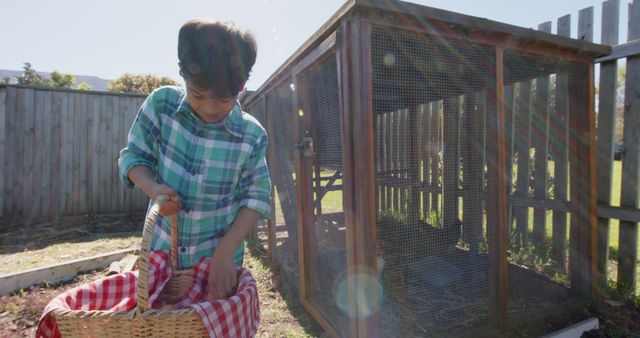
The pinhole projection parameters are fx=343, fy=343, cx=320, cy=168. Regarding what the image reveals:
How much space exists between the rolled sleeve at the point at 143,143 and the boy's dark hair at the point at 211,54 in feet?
0.84

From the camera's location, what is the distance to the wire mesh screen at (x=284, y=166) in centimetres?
324

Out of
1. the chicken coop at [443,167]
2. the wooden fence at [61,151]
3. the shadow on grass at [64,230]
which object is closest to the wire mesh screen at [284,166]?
the chicken coop at [443,167]

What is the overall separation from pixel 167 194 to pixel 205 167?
0.20 m

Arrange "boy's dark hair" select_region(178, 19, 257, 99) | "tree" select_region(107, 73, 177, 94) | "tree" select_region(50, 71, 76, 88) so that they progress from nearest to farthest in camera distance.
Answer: "boy's dark hair" select_region(178, 19, 257, 99) < "tree" select_region(107, 73, 177, 94) < "tree" select_region(50, 71, 76, 88)

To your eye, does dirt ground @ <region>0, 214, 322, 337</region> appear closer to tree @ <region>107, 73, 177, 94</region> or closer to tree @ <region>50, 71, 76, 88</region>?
tree @ <region>107, 73, 177, 94</region>

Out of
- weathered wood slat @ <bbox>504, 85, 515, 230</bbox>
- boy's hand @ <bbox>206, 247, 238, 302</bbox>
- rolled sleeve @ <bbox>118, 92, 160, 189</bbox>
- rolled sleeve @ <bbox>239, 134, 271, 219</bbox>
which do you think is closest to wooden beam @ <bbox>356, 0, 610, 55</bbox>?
weathered wood slat @ <bbox>504, 85, 515, 230</bbox>

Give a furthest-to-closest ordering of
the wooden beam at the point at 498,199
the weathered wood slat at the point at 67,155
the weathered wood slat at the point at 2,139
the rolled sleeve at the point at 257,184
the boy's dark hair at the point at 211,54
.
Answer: the weathered wood slat at the point at 67,155 → the weathered wood slat at the point at 2,139 → the wooden beam at the point at 498,199 → the rolled sleeve at the point at 257,184 → the boy's dark hair at the point at 211,54

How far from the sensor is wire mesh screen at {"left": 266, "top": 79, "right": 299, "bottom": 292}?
128 inches

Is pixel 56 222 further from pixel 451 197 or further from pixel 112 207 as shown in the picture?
pixel 451 197

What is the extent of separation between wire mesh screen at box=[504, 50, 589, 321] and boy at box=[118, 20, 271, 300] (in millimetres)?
2127

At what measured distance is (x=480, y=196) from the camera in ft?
11.1

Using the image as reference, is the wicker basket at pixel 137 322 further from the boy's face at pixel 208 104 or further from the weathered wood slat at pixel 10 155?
the weathered wood slat at pixel 10 155

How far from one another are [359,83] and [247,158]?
3.02 feet

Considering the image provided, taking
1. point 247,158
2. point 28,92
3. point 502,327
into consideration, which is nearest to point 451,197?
point 502,327
